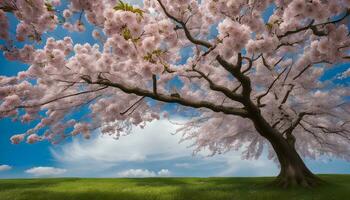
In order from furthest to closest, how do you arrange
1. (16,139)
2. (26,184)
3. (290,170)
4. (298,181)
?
(26,184)
(290,170)
(298,181)
(16,139)

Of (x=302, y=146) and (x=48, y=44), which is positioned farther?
(x=302, y=146)

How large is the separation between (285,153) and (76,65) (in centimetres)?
1072

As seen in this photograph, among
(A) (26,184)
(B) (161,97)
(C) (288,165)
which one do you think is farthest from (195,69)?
(A) (26,184)

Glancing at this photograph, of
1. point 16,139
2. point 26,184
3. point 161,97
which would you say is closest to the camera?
point 161,97

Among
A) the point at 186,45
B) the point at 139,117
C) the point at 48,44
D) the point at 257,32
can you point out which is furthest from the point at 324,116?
the point at 48,44

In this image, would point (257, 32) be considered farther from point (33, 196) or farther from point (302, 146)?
point (302, 146)

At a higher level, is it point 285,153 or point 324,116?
point 324,116

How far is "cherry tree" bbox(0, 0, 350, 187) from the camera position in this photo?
8445 millimetres

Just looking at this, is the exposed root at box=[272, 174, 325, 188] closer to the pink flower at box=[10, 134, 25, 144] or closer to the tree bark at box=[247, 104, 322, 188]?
the tree bark at box=[247, 104, 322, 188]

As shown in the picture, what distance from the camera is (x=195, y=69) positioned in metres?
12.5

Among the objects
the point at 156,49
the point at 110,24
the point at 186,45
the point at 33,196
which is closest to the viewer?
the point at 110,24

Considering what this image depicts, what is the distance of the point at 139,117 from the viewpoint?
1647 centimetres

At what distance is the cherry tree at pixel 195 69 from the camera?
8445mm

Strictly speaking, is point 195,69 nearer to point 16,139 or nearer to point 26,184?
point 16,139
